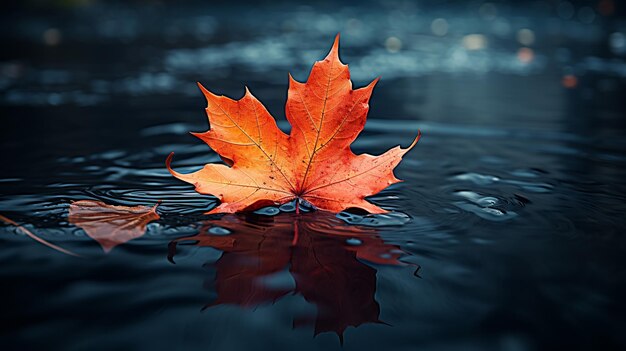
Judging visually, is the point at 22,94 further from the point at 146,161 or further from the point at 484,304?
the point at 484,304

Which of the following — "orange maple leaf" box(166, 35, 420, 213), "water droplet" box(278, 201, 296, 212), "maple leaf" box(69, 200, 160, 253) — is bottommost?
"maple leaf" box(69, 200, 160, 253)

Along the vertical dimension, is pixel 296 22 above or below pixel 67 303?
above

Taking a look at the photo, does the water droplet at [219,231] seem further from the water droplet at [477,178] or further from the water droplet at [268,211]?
the water droplet at [477,178]

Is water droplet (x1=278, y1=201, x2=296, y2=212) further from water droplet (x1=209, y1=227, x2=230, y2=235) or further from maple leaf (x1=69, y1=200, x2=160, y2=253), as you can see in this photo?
maple leaf (x1=69, y1=200, x2=160, y2=253)

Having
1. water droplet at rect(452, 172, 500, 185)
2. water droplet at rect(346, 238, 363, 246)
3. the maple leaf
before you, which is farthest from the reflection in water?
water droplet at rect(452, 172, 500, 185)

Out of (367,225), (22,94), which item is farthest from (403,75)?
(367,225)

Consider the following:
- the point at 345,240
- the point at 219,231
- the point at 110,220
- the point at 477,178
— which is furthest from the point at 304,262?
the point at 477,178

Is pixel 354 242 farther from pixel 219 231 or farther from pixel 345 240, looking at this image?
pixel 219 231
